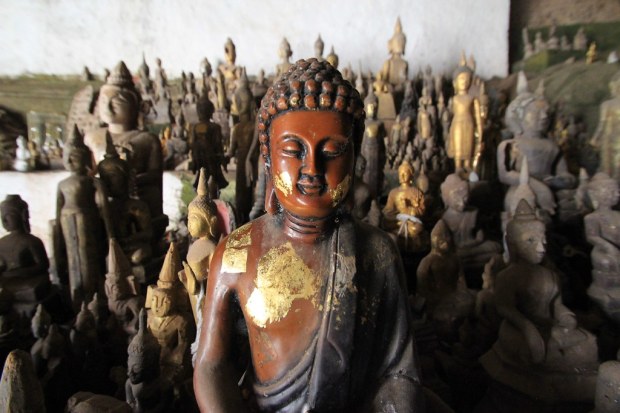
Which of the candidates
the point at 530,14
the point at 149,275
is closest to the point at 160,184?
the point at 149,275

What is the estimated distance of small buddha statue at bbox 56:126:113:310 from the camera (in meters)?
3.34

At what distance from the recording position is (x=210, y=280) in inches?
57.2

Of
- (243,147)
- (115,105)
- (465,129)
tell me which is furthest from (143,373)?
(465,129)

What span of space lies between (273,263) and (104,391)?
1.94 metres

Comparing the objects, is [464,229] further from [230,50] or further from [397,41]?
[230,50]

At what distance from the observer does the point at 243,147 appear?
5.15m

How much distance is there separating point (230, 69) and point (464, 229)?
6200 mm

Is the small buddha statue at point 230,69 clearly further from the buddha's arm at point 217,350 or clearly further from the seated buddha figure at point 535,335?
the buddha's arm at point 217,350

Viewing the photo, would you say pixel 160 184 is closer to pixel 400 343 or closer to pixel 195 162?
pixel 195 162

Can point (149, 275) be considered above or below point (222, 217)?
below

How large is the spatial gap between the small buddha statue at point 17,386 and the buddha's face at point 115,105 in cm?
298

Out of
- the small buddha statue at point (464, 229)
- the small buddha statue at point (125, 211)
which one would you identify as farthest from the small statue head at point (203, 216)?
the small buddha statue at point (464, 229)

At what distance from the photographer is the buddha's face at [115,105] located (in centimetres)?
392

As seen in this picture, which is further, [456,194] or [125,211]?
[456,194]
